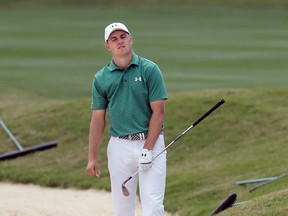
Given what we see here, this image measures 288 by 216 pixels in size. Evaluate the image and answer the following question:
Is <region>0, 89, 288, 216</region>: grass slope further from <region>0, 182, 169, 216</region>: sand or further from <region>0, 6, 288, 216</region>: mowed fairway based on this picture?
<region>0, 182, 169, 216</region>: sand

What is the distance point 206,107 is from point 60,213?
4.65m

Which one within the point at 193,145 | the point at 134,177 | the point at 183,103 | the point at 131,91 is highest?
the point at 131,91

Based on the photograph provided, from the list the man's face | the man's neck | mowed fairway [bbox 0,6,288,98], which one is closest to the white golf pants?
the man's neck

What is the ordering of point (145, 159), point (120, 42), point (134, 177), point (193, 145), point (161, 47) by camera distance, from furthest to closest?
point (161, 47), point (193, 145), point (134, 177), point (120, 42), point (145, 159)

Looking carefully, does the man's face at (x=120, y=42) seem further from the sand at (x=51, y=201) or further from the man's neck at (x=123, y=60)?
the sand at (x=51, y=201)

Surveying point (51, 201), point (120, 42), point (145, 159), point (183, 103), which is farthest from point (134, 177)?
point (183, 103)

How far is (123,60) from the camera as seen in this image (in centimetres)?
786

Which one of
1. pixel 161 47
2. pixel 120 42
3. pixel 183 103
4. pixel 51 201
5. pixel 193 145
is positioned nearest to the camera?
pixel 120 42

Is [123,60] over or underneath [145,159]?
over

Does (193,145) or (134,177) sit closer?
(134,177)

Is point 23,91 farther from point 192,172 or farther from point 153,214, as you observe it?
point 153,214

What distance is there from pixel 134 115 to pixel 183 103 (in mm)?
7971

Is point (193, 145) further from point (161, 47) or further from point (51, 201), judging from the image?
point (161, 47)

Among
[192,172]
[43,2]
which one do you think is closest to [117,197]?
[192,172]
